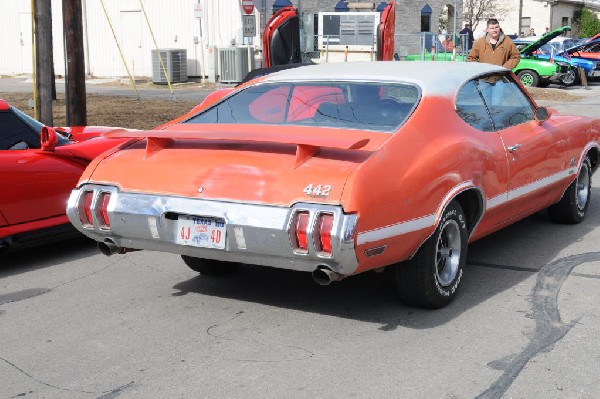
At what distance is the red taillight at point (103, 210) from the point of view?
494 cm

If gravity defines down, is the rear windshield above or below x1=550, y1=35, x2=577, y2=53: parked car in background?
below

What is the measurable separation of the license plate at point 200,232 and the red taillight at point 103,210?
1.67ft

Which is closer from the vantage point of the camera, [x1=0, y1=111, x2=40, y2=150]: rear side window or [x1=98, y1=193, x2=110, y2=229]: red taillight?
[x1=98, y1=193, x2=110, y2=229]: red taillight

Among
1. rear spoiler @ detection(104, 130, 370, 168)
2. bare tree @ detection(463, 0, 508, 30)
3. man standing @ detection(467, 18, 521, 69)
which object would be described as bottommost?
rear spoiler @ detection(104, 130, 370, 168)

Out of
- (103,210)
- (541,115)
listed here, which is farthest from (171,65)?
(103,210)

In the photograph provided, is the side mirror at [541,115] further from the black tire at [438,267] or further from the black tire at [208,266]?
the black tire at [208,266]

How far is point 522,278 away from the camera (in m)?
5.73

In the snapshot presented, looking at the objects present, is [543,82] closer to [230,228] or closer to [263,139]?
[263,139]

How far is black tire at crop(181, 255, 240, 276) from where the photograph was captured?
574cm

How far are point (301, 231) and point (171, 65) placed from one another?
2410 centimetres

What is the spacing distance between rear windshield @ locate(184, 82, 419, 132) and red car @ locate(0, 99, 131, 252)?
155 cm

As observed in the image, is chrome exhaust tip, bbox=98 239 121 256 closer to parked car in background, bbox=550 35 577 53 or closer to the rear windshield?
the rear windshield

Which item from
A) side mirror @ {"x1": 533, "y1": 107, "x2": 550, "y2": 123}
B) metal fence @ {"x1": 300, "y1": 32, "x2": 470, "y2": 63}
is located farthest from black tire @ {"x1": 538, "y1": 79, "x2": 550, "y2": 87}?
side mirror @ {"x1": 533, "y1": 107, "x2": 550, "y2": 123}

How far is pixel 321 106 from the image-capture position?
17.8 ft
